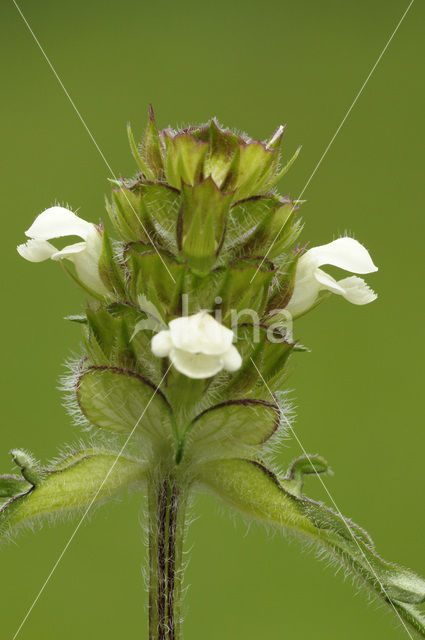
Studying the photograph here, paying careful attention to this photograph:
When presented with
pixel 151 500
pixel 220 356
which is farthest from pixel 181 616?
pixel 220 356

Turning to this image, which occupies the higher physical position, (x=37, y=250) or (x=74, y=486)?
(x=37, y=250)

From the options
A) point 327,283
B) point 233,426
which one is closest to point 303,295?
point 327,283

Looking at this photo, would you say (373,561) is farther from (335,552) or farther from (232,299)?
(232,299)

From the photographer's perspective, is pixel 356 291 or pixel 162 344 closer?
pixel 162 344

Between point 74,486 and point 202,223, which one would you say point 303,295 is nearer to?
point 202,223

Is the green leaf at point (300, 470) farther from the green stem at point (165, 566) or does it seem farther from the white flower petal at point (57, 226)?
the white flower petal at point (57, 226)

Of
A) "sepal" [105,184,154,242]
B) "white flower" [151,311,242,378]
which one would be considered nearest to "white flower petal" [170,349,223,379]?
"white flower" [151,311,242,378]
